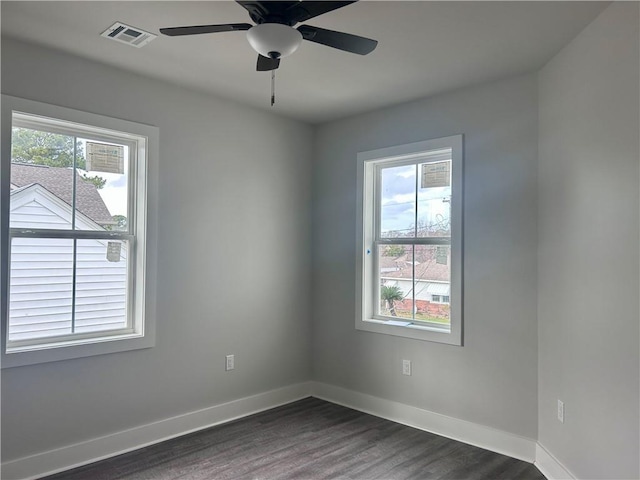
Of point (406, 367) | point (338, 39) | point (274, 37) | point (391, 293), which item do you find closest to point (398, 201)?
point (391, 293)

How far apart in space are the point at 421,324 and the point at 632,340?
69.1 inches

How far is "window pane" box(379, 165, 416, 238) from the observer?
374 cm

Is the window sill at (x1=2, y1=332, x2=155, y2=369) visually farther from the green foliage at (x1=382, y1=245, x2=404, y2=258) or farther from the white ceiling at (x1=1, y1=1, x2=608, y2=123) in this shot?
the green foliage at (x1=382, y1=245, x2=404, y2=258)

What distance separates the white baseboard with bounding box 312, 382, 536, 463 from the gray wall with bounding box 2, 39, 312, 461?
44cm

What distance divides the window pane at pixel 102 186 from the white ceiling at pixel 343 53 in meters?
0.59

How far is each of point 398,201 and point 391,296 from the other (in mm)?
837

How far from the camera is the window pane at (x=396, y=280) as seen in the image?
148 inches

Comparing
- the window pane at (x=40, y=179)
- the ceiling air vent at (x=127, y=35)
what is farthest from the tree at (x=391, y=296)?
the ceiling air vent at (x=127, y=35)

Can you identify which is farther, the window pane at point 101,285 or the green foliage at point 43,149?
the window pane at point 101,285

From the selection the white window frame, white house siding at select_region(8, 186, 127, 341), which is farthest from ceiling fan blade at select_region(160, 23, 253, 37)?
white house siding at select_region(8, 186, 127, 341)

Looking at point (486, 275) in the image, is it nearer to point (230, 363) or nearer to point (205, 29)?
point (230, 363)

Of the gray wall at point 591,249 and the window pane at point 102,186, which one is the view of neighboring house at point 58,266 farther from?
the gray wall at point 591,249

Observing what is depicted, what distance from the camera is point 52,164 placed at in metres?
2.86

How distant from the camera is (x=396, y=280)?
3.86 meters
